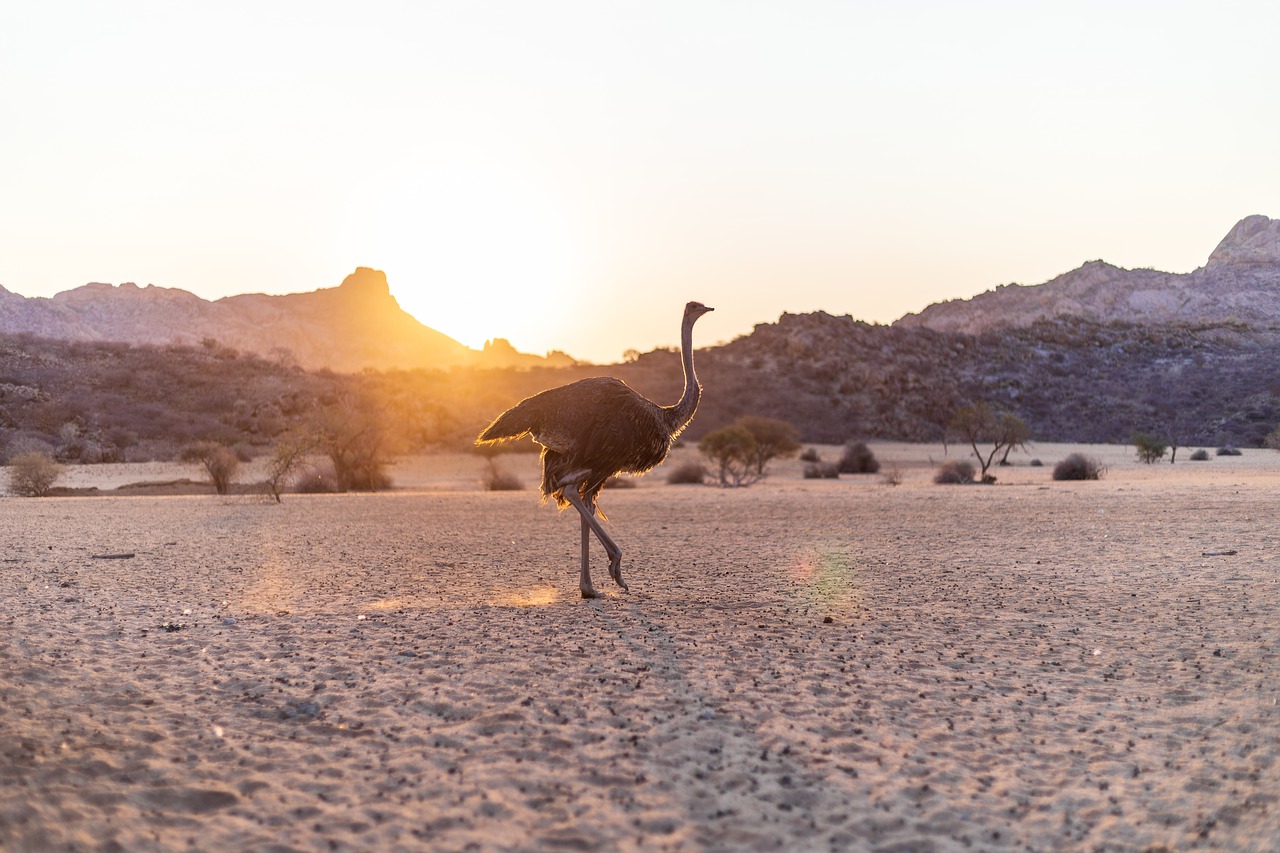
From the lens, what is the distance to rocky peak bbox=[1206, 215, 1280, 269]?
101 meters

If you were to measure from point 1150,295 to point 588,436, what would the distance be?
103317mm

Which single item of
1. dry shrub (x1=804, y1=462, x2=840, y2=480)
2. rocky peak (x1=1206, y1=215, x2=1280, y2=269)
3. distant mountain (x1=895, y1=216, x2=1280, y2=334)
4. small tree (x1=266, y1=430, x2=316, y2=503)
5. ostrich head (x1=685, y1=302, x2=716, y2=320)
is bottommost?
dry shrub (x1=804, y1=462, x2=840, y2=480)

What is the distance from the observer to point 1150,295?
Result: 327ft

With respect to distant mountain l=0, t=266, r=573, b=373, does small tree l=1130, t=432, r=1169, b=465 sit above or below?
below

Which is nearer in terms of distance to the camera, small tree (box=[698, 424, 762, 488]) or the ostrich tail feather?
the ostrich tail feather

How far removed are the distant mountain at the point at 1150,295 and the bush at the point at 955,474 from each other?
59.4 meters

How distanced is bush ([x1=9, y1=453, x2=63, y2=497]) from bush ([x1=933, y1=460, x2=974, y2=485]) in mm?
25203

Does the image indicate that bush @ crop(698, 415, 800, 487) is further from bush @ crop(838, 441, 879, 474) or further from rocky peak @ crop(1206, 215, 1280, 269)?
rocky peak @ crop(1206, 215, 1280, 269)

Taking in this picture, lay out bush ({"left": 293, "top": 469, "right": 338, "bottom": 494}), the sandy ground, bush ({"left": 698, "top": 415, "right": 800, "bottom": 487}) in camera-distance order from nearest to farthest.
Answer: the sandy ground
bush ({"left": 293, "top": 469, "right": 338, "bottom": 494})
bush ({"left": 698, "top": 415, "right": 800, "bottom": 487})

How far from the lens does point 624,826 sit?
4.72 metres

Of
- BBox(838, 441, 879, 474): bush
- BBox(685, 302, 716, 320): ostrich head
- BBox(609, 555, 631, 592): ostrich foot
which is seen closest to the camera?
BBox(609, 555, 631, 592): ostrich foot

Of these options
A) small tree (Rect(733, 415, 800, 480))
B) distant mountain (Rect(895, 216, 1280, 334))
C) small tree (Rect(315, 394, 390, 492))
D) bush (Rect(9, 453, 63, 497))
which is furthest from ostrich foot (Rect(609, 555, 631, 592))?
distant mountain (Rect(895, 216, 1280, 334))

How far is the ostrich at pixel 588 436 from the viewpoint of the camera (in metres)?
10.2

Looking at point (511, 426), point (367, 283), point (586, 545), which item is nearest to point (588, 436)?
point (511, 426)
